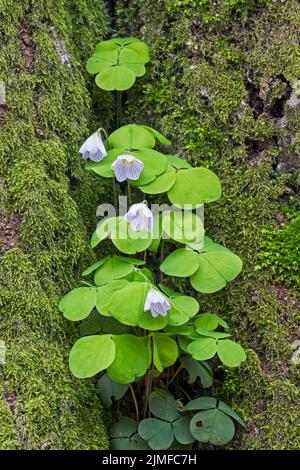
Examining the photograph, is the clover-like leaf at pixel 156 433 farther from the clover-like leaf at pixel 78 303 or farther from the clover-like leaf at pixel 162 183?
the clover-like leaf at pixel 162 183

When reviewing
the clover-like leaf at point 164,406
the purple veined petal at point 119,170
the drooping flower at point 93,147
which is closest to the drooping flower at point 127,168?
the purple veined petal at point 119,170

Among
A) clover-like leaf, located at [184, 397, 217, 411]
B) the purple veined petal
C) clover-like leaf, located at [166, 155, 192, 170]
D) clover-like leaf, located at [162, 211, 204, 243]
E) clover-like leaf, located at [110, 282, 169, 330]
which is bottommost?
clover-like leaf, located at [184, 397, 217, 411]

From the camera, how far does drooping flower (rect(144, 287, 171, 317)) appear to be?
1.76 meters

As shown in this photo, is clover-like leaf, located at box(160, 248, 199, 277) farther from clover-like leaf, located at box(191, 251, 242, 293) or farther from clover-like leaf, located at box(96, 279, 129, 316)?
clover-like leaf, located at box(96, 279, 129, 316)

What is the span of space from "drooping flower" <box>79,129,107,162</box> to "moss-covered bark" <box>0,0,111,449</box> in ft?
0.32

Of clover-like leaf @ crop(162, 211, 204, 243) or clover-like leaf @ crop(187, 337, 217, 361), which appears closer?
clover-like leaf @ crop(187, 337, 217, 361)

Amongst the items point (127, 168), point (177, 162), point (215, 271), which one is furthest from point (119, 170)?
point (215, 271)

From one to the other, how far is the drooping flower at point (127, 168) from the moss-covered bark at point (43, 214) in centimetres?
22

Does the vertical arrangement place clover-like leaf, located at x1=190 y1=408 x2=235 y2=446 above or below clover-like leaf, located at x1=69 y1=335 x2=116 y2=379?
below

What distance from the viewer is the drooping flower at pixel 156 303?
176 centimetres

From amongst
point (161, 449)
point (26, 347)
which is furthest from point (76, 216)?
point (161, 449)

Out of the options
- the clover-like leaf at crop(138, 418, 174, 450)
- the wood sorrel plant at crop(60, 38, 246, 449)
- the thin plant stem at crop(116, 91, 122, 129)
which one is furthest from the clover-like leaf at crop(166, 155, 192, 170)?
the clover-like leaf at crop(138, 418, 174, 450)

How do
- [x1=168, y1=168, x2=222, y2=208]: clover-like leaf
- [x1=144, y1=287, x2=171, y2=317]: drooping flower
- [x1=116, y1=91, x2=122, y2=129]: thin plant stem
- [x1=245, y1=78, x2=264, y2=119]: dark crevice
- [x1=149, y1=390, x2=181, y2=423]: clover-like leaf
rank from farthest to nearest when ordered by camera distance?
[x1=116, y1=91, x2=122, y2=129]: thin plant stem
[x1=245, y1=78, x2=264, y2=119]: dark crevice
[x1=168, y1=168, x2=222, y2=208]: clover-like leaf
[x1=149, y1=390, x2=181, y2=423]: clover-like leaf
[x1=144, y1=287, x2=171, y2=317]: drooping flower

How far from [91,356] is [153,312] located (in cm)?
24
